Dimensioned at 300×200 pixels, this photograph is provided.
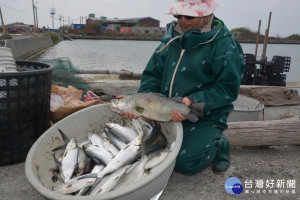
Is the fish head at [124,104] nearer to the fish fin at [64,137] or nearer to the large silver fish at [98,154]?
the large silver fish at [98,154]

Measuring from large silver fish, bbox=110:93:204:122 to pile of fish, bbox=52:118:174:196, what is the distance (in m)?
0.33

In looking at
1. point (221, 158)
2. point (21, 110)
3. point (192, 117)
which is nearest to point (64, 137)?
point (21, 110)

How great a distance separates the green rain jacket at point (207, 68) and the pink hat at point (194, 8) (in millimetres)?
226

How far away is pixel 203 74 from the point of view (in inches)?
125

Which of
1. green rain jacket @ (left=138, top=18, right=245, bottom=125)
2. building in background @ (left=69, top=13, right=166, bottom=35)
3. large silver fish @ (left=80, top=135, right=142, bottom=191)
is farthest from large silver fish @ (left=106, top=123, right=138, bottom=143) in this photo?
building in background @ (left=69, top=13, right=166, bottom=35)

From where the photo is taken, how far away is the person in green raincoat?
295cm

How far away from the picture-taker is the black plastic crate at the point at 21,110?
2.77m

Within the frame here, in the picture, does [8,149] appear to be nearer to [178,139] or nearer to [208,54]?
[178,139]

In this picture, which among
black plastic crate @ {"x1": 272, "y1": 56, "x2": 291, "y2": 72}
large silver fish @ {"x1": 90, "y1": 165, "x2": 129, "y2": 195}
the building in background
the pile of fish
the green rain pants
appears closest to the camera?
large silver fish @ {"x1": 90, "y1": 165, "x2": 129, "y2": 195}

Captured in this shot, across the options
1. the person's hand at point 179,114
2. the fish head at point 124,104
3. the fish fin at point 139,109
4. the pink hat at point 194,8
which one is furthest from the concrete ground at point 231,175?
the pink hat at point 194,8

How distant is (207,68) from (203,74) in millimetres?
94

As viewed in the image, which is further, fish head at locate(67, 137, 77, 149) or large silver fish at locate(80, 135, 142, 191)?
fish head at locate(67, 137, 77, 149)

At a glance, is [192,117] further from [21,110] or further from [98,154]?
[21,110]

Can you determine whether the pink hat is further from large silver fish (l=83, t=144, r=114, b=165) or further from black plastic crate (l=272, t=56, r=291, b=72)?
black plastic crate (l=272, t=56, r=291, b=72)
